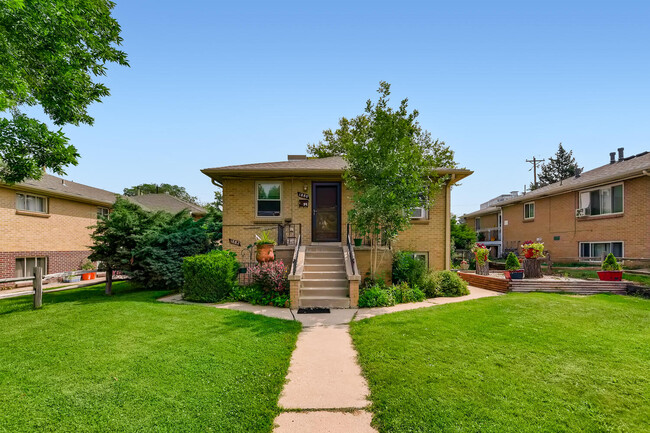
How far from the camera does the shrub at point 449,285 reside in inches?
389

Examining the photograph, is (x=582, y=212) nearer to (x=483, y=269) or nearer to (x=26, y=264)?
(x=483, y=269)

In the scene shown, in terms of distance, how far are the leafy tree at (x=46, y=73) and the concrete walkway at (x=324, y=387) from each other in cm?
767

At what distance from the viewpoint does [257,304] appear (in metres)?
8.52

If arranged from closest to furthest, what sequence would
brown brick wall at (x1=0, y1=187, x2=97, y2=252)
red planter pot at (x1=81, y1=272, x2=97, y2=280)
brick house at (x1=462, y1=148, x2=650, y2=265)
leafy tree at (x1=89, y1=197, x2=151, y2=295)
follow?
leafy tree at (x1=89, y1=197, x2=151, y2=295)
brick house at (x1=462, y1=148, x2=650, y2=265)
brown brick wall at (x1=0, y1=187, x2=97, y2=252)
red planter pot at (x1=81, y1=272, x2=97, y2=280)

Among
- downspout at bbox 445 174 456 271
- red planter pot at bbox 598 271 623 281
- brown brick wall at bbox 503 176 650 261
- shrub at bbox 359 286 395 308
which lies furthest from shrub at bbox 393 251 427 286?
brown brick wall at bbox 503 176 650 261

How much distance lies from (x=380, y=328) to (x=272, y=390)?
9.73 ft

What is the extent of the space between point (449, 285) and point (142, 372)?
8.84m

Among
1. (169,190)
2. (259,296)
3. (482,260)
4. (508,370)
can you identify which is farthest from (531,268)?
(169,190)

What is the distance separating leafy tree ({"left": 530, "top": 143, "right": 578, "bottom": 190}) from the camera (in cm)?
4691

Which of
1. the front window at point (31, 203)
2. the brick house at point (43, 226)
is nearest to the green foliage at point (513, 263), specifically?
the brick house at point (43, 226)

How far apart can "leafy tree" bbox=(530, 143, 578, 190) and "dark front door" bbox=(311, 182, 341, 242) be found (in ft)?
158

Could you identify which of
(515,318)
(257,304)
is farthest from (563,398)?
(257,304)

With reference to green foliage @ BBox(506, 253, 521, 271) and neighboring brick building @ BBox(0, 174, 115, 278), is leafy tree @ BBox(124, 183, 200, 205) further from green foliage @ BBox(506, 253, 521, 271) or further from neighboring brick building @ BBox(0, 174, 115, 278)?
green foliage @ BBox(506, 253, 521, 271)

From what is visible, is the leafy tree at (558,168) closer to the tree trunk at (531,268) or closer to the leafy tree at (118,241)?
the tree trunk at (531,268)
